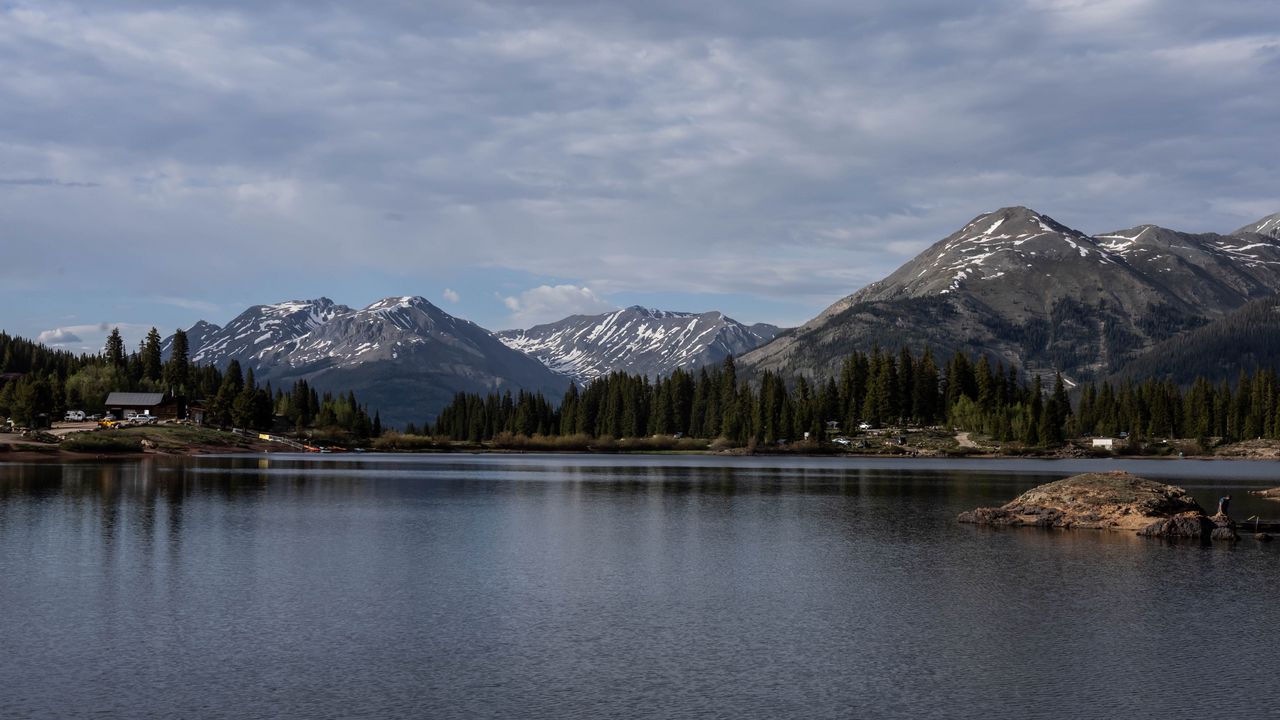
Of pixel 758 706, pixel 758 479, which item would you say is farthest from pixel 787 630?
pixel 758 479

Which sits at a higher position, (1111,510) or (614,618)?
(1111,510)

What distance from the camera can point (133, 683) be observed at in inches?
1174

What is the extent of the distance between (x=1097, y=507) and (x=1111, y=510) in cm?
95

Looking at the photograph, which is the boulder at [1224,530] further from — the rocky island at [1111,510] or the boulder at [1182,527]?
the boulder at [1182,527]


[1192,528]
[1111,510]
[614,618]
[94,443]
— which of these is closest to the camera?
[614,618]

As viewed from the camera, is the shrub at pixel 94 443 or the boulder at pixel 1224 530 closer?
the boulder at pixel 1224 530

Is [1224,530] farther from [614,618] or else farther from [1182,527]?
[614,618]

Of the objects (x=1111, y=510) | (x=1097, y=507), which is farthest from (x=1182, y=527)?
(x=1097, y=507)

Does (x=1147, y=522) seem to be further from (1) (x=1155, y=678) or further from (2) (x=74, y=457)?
(2) (x=74, y=457)

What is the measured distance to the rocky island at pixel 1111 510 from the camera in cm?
7100

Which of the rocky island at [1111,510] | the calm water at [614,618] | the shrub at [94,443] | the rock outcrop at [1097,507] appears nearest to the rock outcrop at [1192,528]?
the rocky island at [1111,510]

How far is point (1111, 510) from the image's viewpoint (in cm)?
7569

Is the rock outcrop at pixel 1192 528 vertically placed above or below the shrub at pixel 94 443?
below

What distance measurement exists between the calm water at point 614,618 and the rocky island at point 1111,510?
342 centimetres
